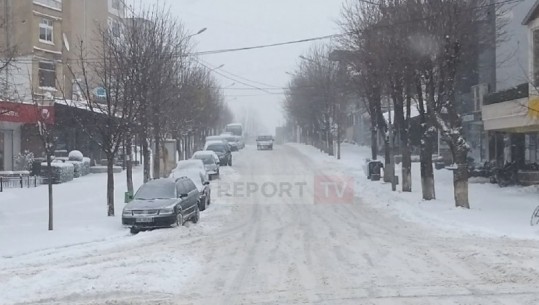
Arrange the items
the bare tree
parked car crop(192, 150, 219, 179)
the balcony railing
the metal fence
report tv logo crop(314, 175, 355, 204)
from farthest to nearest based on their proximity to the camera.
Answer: parked car crop(192, 150, 219, 179) → the metal fence → report tv logo crop(314, 175, 355, 204) → the balcony railing → the bare tree

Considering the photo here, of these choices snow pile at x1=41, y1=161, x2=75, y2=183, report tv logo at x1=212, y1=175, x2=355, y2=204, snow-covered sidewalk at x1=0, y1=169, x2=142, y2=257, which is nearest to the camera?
snow-covered sidewalk at x1=0, y1=169, x2=142, y2=257

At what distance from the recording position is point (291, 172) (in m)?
41.6

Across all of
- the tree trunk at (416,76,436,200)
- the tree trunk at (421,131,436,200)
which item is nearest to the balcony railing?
the tree trunk at (416,76,436,200)

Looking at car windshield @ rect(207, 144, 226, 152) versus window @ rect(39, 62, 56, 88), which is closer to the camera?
window @ rect(39, 62, 56, 88)

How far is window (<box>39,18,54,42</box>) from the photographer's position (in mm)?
43000

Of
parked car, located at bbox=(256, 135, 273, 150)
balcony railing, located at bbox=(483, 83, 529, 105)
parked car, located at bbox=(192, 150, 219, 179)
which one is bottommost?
parked car, located at bbox=(192, 150, 219, 179)

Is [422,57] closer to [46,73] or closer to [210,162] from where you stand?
[210,162]

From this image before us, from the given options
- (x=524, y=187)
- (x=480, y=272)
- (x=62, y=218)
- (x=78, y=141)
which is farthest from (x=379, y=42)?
(x=78, y=141)

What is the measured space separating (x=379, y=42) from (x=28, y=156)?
739 inches

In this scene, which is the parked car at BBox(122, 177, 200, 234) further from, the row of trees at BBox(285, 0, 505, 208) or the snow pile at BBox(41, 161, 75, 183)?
the snow pile at BBox(41, 161, 75, 183)

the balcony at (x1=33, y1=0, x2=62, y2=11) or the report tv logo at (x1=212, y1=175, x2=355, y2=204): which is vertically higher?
the balcony at (x1=33, y1=0, x2=62, y2=11)

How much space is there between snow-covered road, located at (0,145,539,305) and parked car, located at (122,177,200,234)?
55 centimetres

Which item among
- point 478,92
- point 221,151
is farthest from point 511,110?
point 221,151

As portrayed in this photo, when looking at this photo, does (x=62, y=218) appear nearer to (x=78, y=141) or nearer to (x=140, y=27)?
(x=140, y=27)
